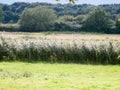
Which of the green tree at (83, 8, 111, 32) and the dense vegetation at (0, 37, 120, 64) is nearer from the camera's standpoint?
the dense vegetation at (0, 37, 120, 64)

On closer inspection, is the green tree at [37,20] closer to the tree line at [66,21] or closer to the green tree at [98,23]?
the tree line at [66,21]

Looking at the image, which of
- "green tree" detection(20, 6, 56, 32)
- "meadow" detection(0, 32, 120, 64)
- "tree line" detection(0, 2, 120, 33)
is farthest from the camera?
"green tree" detection(20, 6, 56, 32)

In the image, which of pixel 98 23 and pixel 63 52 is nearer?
pixel 63 52

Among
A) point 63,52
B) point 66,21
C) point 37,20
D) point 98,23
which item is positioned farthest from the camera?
point 66,21

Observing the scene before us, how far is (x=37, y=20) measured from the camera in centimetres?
6781

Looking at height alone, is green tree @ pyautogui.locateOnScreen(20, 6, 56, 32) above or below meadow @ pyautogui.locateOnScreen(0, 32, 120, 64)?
below

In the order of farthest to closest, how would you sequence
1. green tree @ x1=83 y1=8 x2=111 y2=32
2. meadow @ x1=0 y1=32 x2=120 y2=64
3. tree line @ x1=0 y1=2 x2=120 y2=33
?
tree line @ x1=0 y1=2 x2=120 y2=33, green tree @ x1=83 y1=8 x2=111 y2=32, meadow @ x1=0 y1=32 x2=120 y2=64

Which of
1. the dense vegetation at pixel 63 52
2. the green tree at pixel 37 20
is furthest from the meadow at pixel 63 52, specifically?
the green tree at pixel 37 20

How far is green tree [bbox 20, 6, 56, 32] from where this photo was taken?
6531 cm

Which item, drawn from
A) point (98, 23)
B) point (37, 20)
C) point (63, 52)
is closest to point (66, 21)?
point (37, 20)

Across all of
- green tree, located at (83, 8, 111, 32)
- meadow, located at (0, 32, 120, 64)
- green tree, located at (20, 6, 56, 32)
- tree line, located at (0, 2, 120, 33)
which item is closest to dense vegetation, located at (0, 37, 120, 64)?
meadow, located at (0, 32, 120, 64)

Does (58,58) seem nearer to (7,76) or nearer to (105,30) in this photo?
(7,76)

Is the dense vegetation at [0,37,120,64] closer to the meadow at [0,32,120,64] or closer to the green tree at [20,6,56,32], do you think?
the meadow at [0,32,120,64]

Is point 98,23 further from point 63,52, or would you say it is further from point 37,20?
point 63,52
